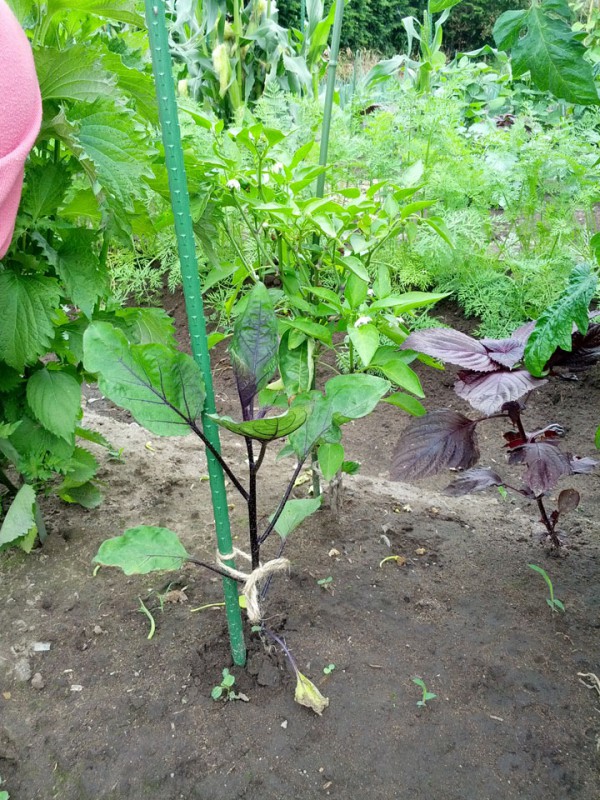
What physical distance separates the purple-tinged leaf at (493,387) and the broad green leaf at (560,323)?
0.16 metres

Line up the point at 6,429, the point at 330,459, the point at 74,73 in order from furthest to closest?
the point at 330,459, the point at 6,429, the point at 74,73

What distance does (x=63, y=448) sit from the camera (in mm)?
1578

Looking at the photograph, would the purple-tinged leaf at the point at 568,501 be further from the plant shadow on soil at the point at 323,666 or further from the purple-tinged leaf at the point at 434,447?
the purple-tinged leaf at the point at 434,447

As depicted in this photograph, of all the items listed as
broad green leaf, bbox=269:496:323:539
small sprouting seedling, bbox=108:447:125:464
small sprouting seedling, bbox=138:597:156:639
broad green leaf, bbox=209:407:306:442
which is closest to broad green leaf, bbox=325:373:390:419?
broad green leaf, bbox=209:407:306:442

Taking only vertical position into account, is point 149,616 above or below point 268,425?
below

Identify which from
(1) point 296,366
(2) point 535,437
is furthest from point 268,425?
(2) point 535,437

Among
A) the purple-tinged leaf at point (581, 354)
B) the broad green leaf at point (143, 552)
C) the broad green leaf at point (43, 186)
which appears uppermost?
the broad green leaf at point (43, 186)

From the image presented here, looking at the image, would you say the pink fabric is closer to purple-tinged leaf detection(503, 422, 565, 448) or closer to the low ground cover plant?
the low ground cover plant

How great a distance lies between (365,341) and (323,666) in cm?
73

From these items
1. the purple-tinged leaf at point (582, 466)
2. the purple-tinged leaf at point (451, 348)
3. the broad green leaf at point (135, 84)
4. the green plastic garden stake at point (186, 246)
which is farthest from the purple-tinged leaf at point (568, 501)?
the broad green leaf at point (135, 84)

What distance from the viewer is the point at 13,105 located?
2.42 feet

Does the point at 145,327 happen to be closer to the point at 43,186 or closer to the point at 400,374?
the point at 43,186

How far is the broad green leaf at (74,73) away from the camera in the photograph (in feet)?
3.72

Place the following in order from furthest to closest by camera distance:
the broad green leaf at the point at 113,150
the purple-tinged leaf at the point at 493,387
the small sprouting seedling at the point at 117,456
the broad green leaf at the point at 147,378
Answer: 1. the small sprouting seedling at the point at 117,456
2. the purple-tinged leaf at the point at 493,387
3. the broad green leaf at the point at 113,150
4. the broad green leaf at the point at 147,378
